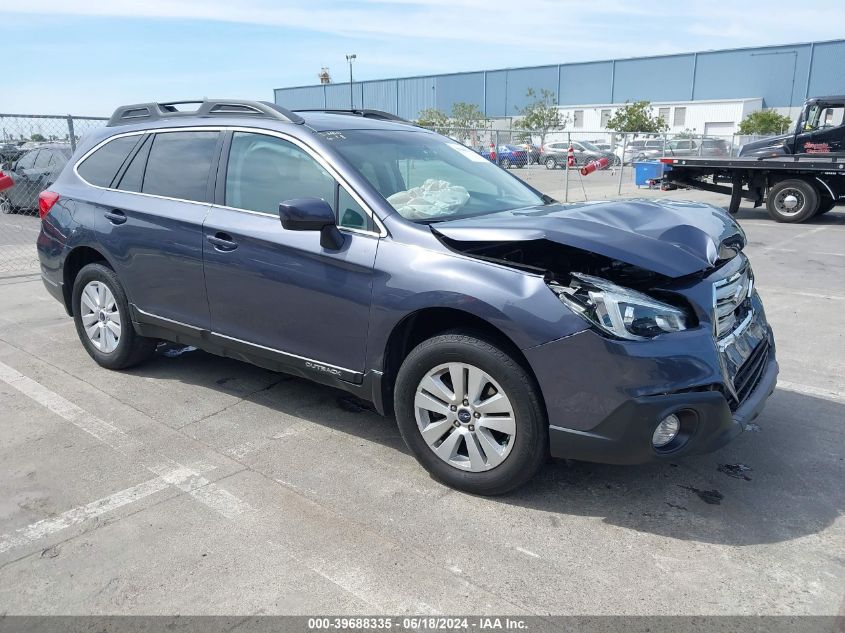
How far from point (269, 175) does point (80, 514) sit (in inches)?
80.6

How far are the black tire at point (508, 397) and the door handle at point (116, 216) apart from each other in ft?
8.11

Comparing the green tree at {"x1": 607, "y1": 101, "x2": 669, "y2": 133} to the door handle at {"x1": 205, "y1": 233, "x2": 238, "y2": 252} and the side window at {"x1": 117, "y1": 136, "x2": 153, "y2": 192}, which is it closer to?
the side window at {"x1": 117, "y1": 136, "x2": 153, "y2": 192}

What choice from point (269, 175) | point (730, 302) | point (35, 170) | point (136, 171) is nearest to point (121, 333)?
point (136, 171)

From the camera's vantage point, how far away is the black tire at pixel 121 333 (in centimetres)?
491

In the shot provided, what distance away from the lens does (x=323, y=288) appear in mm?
3682

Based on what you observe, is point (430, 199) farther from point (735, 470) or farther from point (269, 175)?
point (735, 470)

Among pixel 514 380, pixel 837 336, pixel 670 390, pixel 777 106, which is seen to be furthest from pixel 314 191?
pixel 777 106

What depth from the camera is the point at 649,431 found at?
2.96 m

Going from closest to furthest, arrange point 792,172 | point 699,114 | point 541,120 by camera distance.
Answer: point 792,172
point 541,120
point 699,114

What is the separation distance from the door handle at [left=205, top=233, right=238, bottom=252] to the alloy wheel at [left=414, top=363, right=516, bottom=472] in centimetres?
148

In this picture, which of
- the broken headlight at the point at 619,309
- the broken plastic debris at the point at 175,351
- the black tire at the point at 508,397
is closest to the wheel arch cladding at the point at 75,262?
the broken plastic debris at the point at 175,351

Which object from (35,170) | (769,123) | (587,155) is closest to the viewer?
(35,170)

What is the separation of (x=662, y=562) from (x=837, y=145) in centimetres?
1623

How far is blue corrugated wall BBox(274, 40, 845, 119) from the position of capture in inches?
2229
